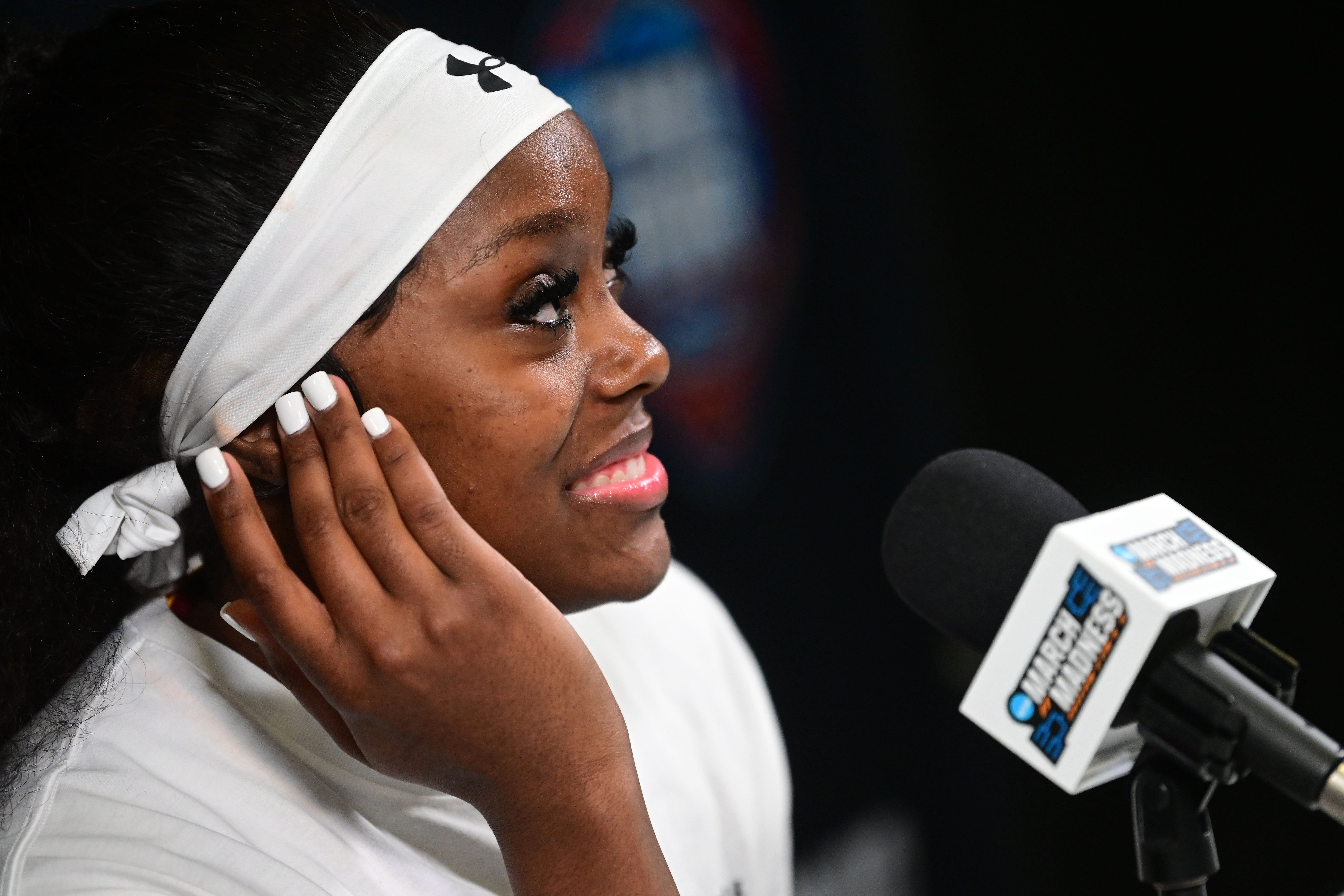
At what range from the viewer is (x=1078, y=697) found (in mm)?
667

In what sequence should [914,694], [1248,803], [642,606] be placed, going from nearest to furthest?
1. [642,606]
2. [1248,803]
3. [914,694]

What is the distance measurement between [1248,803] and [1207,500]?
25.8 inches

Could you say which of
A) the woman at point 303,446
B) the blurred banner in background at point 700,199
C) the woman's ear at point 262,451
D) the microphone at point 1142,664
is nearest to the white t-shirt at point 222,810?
the woman at point 303,446

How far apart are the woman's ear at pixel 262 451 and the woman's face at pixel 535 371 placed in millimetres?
97

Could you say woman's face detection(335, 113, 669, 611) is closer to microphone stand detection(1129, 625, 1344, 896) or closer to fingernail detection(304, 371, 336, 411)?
fingernail detection(304, 371, 336, 411)

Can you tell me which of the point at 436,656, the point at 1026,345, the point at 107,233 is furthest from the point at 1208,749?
the point at 1026,345

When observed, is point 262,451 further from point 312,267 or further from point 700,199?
point 700,199

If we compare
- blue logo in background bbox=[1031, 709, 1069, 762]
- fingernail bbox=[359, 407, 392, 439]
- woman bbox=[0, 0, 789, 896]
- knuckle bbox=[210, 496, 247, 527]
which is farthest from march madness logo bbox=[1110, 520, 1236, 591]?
knuckle bbox=[210, 496, 247, 527]

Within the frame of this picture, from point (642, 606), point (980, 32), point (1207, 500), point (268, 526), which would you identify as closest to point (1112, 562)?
point (268, 526)

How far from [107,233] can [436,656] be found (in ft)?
1.80

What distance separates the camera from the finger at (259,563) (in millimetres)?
928

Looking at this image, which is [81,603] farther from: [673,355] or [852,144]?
[852,144]

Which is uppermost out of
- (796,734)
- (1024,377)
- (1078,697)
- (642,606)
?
(1078,697)

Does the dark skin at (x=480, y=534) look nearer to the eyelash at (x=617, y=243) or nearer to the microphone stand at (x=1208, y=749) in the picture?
the eyelash at (x=617, y=243)
